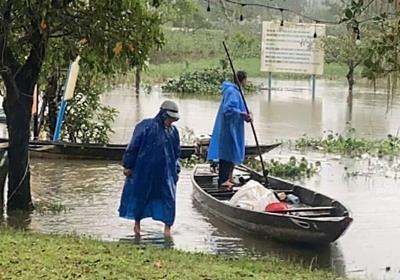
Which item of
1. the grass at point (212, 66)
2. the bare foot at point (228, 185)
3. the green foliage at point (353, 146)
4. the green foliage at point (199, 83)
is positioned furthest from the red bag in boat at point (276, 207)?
the grass at point (212, 66)

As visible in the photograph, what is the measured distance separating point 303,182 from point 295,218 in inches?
221

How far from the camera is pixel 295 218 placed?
382 inches

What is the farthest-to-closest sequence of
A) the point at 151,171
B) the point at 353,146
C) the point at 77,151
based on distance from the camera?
the point at 353,146 < the point at 77,151 < the point at 151,171

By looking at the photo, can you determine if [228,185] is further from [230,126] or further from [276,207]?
[276,207]

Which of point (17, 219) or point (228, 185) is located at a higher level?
point (228, 185)

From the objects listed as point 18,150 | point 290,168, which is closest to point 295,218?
point 18,150

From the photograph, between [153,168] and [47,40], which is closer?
[153,168]

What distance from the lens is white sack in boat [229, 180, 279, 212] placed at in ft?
35.0

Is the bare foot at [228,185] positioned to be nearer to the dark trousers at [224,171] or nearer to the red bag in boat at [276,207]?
the dark trousers at [224,171]

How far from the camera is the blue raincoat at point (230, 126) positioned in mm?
12344

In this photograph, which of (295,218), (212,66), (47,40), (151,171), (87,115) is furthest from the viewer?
(212,66)

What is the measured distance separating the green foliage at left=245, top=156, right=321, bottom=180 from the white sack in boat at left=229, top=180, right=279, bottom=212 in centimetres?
449

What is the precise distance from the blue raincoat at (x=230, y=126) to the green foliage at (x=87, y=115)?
5.23m

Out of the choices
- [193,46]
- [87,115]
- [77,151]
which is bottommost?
[77,151]
